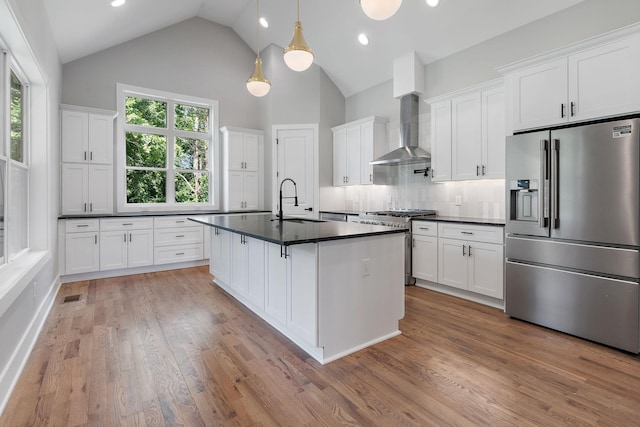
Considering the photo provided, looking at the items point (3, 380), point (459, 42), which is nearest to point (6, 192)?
point (3, 380)

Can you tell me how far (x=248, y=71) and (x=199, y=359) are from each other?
5.57m

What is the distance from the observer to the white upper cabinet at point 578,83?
2.50 metres

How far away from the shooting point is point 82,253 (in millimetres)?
4516

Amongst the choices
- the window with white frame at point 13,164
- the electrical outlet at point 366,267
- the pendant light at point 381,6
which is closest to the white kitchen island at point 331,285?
the electrical outlet at point 366,267

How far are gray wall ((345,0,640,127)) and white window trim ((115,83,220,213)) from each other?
116 inches

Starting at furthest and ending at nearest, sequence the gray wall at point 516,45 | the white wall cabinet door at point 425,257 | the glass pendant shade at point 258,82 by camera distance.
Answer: the white wall cabinet door at point 425,257 < the glass pendant shade at point 258,82 < the gray wall at point 516,45

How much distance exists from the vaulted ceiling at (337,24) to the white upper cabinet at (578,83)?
3.30ft

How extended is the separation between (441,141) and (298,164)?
2594 millimetres

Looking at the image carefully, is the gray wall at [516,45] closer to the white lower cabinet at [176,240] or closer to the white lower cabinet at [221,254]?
the white lower cabinet at [221,254]

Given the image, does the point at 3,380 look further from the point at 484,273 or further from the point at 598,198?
the point at 598,198

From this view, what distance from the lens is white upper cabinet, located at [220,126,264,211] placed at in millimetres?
5973

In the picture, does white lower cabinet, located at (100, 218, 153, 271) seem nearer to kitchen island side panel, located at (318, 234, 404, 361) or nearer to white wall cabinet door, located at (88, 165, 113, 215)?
white wall cabinet door, located at (88, 165, 113, 215)

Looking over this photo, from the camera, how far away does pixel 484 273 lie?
3.53 meters

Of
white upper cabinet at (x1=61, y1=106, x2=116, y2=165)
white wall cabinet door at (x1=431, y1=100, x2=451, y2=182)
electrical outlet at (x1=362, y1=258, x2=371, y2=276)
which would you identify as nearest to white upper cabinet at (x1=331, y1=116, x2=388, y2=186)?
white wall cabinet door at (x1=431, y1=100, x2=451, y2=182)
